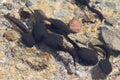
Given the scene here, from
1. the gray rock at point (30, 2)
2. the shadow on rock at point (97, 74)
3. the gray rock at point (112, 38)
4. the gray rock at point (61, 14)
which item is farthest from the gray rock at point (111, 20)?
the gray rock at point (30, 2)

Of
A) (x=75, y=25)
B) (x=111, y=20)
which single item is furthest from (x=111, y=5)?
(x=75, y=25)

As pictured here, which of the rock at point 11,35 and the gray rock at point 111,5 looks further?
the gray rock at point 111,5

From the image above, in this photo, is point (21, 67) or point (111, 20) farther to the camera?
point (111, 20)

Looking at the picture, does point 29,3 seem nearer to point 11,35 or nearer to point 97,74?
point 11,35

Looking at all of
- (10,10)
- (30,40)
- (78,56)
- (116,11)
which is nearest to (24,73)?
(30,40)

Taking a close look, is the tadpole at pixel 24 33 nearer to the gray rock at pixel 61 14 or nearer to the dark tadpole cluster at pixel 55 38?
the dark tadpole cluster at pixel 55 38

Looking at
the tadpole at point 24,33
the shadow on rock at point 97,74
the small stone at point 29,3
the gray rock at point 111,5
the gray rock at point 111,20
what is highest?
the gray rock at point 111,5

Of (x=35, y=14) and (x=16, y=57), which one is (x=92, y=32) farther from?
(x=16, y=57)
